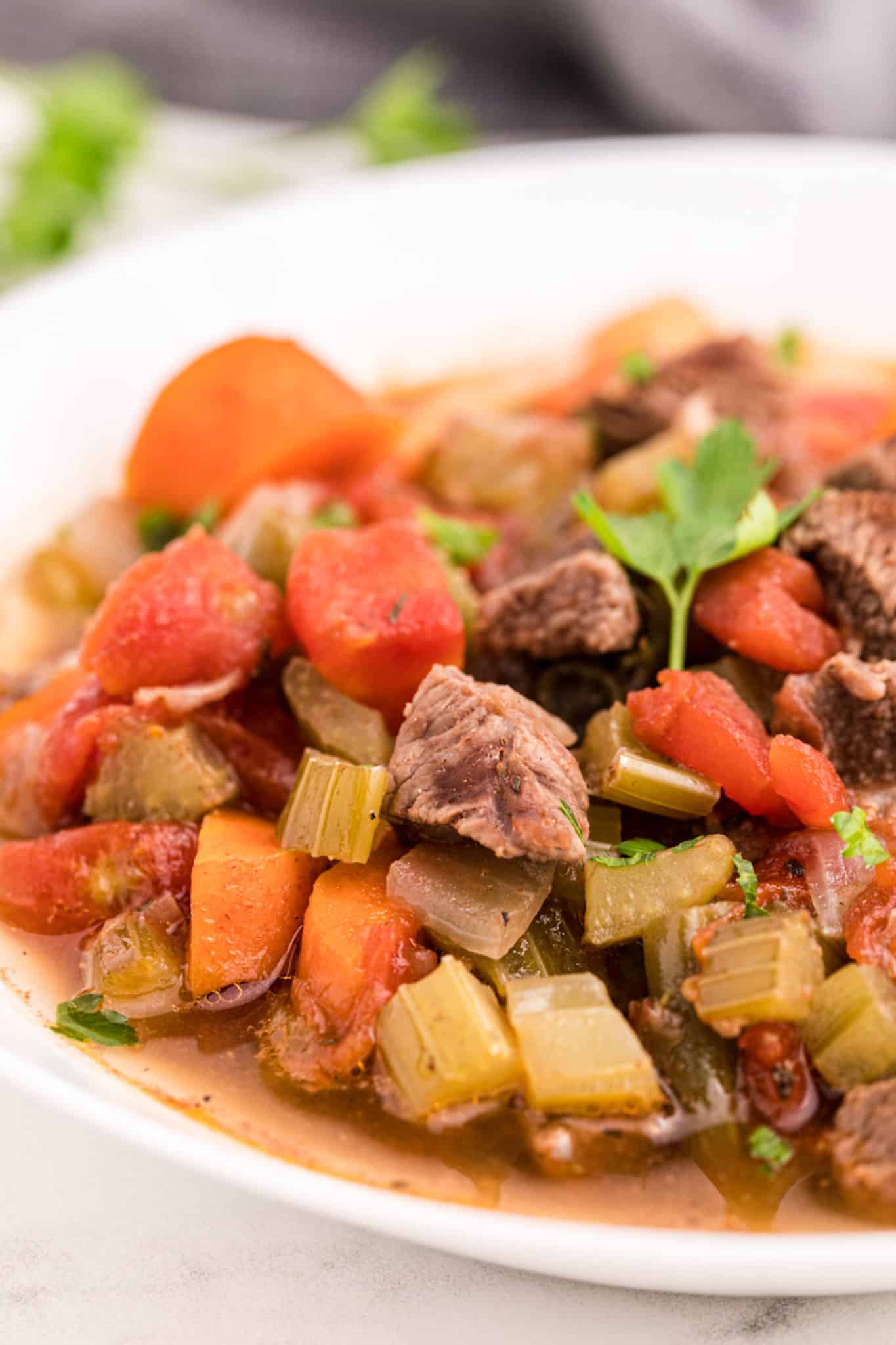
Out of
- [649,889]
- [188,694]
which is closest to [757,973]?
[649,889]

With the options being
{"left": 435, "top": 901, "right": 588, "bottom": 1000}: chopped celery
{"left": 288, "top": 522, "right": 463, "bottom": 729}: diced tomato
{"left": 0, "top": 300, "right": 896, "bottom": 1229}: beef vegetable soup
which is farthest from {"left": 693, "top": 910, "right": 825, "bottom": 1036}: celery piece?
{"left": 288, "top": 522, "right": 463, "bottom": 729}: diced tomato

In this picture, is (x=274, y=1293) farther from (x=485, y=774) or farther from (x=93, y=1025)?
(x=485, y=774)

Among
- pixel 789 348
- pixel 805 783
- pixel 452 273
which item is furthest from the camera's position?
pixel 452 273

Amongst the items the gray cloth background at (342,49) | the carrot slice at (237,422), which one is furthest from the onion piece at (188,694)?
the gray cloth background at (342,49)

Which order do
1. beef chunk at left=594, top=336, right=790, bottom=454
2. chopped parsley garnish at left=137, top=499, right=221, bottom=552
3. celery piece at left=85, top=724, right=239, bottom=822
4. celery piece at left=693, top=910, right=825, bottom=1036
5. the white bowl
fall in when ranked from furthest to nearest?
the white bowl < beef chunk at left=594, top=336, right=790, bottom=454 < chopped parsley garnish at left=137, top=499, right=221, bottom=552 < celery piece at left=85, top=724, right=239, bottom=822 < celery piece at left=693, top=910, right=825, bottom=1036

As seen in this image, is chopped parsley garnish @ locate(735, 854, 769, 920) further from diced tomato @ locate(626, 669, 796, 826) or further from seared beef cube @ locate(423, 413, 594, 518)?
seared beef cube @ locate(423, 413, 594, 518)

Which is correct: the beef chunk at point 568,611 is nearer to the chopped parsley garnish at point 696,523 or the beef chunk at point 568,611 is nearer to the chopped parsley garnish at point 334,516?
the chopped parsley garnish at point 696,523

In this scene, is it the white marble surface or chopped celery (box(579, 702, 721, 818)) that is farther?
chopped celery (box(579, 702, 721, 818))
